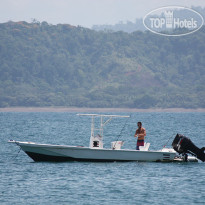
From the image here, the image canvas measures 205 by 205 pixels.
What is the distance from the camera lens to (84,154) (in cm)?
2861

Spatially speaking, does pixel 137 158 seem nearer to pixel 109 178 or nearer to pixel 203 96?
pixel 109 178

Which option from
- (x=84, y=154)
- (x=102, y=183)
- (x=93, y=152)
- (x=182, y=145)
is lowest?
(x=102, y=183)

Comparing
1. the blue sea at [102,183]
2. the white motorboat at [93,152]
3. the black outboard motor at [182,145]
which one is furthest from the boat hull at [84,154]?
the black outboard motor at [182,145]

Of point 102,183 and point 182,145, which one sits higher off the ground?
point 182,145

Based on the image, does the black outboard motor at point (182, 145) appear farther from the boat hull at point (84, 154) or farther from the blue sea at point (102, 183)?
the blue sea at point (102, 183)

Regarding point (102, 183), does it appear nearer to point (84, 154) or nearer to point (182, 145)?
point (84, 154)

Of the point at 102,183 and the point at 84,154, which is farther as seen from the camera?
the point at 84,154

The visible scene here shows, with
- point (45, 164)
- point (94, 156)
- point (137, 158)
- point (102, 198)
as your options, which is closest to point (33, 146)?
point (45, 164)

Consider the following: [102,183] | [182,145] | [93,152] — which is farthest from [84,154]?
[182,145]

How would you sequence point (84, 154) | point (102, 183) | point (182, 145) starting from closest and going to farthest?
point (102, 183)
point (84, 154)
point (182, 145)

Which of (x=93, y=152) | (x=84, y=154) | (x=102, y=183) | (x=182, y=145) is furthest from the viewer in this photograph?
(x=182, y=145)

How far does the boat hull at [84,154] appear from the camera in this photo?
2844 centimetres

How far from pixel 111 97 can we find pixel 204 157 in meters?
168

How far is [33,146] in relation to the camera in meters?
28.7
